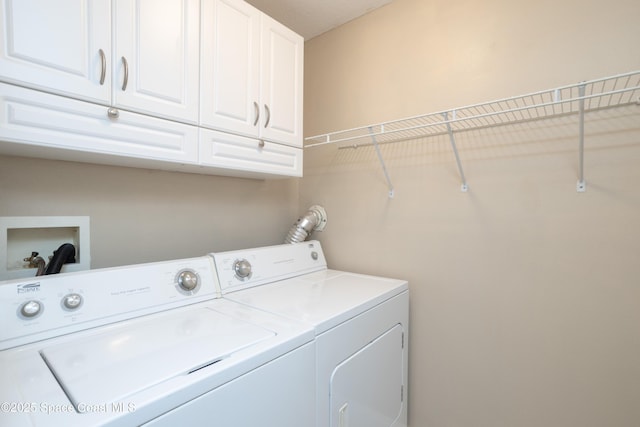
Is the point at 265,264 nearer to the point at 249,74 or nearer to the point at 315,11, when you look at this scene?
the point at 249,74

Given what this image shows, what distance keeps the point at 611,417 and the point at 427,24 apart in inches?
83.1

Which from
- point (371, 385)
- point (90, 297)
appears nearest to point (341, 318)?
point (371, 385)

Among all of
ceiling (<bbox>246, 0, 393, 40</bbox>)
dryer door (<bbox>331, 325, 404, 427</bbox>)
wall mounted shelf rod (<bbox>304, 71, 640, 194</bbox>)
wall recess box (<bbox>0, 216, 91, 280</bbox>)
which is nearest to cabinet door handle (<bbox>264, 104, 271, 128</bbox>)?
wall mounted shelf rod (<bbox>304, 71, 640, 194</bbox>)

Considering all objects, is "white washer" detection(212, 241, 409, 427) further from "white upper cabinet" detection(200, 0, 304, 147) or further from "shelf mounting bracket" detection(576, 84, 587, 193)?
Answer: "shelf mounting bracket" detection(576, 84, 587, 193)

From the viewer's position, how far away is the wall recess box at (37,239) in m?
1.19

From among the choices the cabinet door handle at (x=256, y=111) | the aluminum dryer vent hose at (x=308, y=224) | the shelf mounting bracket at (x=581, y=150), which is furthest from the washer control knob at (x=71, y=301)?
the shelf mounting bracket at (x=581, y=150)

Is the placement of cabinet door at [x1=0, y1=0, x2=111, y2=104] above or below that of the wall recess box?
above

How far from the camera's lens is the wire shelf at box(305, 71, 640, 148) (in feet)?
3.65

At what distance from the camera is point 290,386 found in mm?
956

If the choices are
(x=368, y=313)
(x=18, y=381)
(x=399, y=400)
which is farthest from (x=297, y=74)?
(x=399, y=400)

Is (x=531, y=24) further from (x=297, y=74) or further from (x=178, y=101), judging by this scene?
(x=178, y=101)

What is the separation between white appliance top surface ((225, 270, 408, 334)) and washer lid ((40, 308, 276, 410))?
20 cm

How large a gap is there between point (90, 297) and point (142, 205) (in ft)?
1.99

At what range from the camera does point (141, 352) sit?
881 mm
